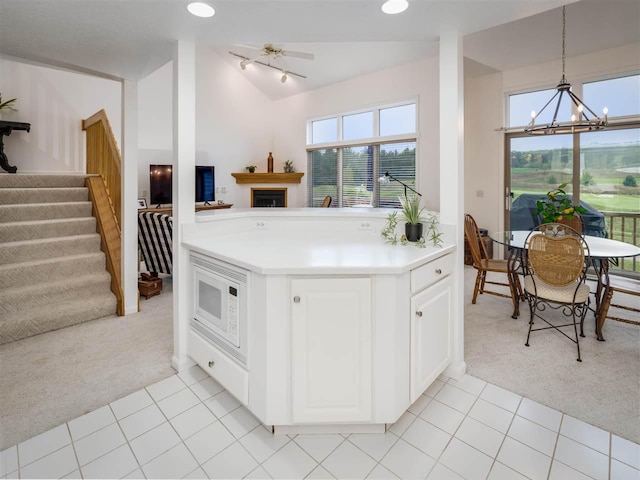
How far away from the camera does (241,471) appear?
1568mm

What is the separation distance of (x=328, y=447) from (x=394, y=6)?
Answer: 7.51ft

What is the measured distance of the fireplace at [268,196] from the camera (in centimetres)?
765

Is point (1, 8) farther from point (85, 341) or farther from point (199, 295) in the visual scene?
point (85, 341)

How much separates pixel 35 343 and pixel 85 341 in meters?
0.36

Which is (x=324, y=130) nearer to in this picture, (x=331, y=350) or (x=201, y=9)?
(x=201, y=9)

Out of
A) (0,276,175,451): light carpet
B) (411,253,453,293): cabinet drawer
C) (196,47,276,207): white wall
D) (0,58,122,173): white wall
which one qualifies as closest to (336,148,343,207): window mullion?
(196,47,276,207): white wall

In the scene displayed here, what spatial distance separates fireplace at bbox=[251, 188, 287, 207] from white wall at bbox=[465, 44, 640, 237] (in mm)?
3718

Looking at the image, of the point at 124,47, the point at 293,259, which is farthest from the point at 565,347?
the point at 124,47

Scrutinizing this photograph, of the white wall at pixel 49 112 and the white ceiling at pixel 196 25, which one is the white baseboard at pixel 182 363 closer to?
the white ceiling at pixel 196 25

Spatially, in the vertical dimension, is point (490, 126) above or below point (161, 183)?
above

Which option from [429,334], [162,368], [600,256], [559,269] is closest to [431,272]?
[429,334]

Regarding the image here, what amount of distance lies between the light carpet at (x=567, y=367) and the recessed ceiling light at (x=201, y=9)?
2.73 metres

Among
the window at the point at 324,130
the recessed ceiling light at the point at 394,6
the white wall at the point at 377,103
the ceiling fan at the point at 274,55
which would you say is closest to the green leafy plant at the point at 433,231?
the recessed ceiling light at the point at 394,6

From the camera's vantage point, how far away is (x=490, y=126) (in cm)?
559
